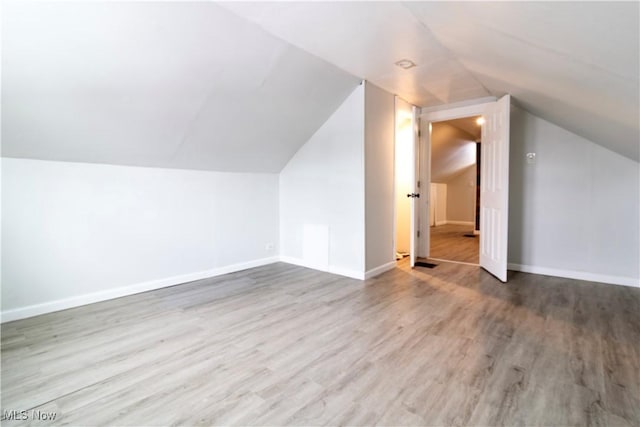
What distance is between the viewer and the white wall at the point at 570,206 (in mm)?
3348

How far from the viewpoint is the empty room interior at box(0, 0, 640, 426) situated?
1.58 meters

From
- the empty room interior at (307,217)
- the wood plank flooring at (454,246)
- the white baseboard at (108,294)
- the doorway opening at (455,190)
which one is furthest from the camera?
the doorway opening at (455,190)

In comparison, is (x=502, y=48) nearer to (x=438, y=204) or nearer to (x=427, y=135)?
(x=427, y=135)

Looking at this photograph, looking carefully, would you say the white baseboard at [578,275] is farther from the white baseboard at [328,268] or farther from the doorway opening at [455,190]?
the white baseboard at [328,268]

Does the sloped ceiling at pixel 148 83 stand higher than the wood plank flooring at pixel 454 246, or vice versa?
the sloped ceiling at pixel 148 83

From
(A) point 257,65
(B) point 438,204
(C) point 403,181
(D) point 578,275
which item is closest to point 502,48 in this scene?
(A) point 257,65

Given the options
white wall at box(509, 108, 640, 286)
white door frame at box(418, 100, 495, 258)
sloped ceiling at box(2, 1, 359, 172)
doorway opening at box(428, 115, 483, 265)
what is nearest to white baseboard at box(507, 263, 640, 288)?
white wall at box(509, 108, 640, 286)

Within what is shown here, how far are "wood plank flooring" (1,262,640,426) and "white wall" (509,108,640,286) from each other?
48cm

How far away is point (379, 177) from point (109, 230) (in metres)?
2.93

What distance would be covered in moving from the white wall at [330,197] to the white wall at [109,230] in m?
0.62

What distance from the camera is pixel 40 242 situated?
2627 mm

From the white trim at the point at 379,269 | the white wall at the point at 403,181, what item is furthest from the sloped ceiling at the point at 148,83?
the white trim at the point at 379,269

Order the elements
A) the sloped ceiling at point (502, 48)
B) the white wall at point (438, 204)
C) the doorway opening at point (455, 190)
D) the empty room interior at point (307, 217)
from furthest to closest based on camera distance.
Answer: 1. the white wall at point (438, 204)
2. the doorway opening at point (455, 190)
3. the empty room interior at point (307, 217)
4. the sloped ceiling at point (502, 48)

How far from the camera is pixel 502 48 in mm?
2029
